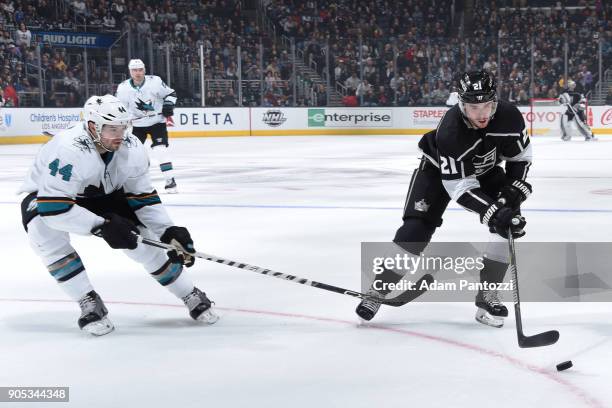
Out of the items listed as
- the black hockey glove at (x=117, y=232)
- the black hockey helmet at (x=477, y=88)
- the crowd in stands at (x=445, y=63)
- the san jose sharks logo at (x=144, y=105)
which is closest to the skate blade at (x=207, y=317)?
the black hockey glove at (x=117, y=232)

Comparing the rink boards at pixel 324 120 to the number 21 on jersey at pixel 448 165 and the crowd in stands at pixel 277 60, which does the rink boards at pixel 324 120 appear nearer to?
the crowd in stands at pixel 277 60

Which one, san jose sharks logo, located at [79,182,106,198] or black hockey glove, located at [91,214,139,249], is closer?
black hockey glove, located at [91,214,139,249]

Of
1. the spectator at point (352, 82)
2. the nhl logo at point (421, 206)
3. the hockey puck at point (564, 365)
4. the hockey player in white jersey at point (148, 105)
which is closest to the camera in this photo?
the hockey puck at point (564, 365)

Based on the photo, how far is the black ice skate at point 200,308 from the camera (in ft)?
11.9

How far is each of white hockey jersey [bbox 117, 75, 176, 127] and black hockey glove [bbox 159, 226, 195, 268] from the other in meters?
5.86

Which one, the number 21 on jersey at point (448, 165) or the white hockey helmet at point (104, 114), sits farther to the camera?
the number 21 on jersey at point (448, 165)

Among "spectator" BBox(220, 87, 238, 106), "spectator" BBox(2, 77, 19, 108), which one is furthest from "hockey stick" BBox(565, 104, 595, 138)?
"spectator" BBox(2, 77, 19, 108)

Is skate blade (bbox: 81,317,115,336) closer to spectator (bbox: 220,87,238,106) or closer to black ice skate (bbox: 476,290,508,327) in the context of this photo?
black ice skate (bbox: 476,290,508,327)

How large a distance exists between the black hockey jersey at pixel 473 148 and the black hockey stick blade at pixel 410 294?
0.55m

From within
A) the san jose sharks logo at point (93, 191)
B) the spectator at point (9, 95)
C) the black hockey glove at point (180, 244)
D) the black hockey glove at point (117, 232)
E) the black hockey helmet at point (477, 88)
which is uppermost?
the spectator at point (9, 95)

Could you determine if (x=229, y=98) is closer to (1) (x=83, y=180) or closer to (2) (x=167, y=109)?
(2) (x=167, y=109)

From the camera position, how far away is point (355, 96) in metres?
21.0

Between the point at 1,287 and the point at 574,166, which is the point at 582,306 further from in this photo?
the point at 574,166

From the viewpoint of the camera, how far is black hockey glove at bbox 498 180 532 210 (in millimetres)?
3418
